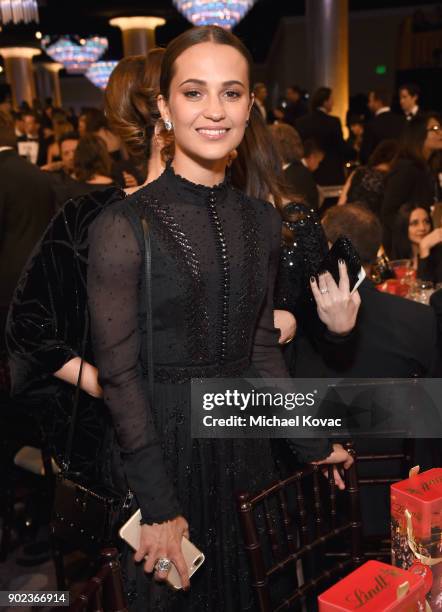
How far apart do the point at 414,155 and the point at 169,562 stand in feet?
11.1

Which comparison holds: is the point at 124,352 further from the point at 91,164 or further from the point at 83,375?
the point at 91,164

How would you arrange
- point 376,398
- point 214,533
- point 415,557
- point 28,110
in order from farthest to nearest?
1. point 28,110
2. point 376,398
3. point 214,533
4. point 415,557

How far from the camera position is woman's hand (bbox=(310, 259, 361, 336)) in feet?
4.73

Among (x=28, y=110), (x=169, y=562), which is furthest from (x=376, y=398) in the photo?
(x=28, y=110)

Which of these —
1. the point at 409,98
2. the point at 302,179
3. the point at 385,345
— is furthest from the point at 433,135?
the point at 385,345

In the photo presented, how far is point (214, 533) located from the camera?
4.52ft

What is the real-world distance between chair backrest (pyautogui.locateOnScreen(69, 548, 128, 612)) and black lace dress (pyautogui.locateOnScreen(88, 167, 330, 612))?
20 centimetres

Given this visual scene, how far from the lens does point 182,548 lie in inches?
48.8

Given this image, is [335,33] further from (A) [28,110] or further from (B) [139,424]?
(B) [139,424]

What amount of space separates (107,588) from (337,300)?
0.75 m

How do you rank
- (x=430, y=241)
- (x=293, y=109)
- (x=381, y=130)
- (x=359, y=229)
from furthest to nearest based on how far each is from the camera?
(x=293, y=109)
(x=381, y=130)
(x=430, y=241)
(x=359, y=229)

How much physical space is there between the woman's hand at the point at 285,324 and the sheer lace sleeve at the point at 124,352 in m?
0.60

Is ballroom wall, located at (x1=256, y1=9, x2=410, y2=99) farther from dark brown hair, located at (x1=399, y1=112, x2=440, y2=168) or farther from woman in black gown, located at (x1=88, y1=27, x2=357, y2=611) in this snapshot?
woman in black gown, located at (x1=88, y1=27, x2=357, y2=611)

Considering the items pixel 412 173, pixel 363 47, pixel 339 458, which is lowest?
pixel 339 458
